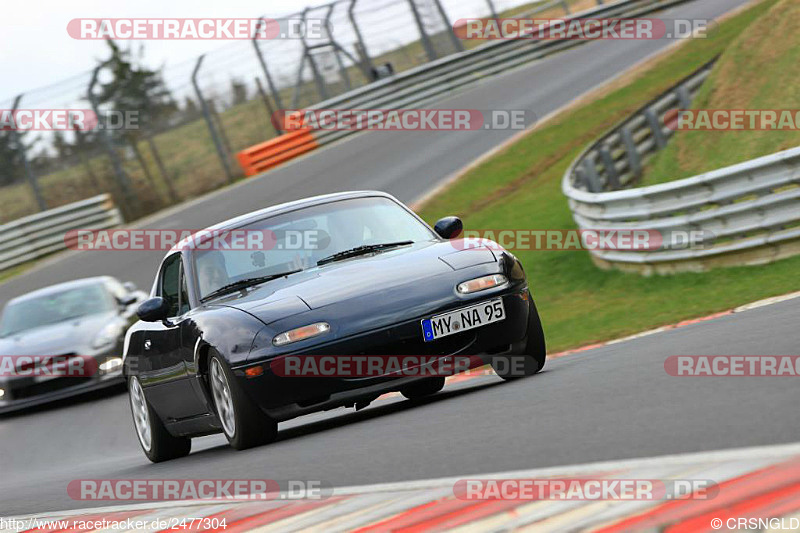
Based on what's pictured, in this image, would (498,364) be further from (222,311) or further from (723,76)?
(723,76)

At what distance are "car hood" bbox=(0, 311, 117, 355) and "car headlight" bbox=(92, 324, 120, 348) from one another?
0.05m

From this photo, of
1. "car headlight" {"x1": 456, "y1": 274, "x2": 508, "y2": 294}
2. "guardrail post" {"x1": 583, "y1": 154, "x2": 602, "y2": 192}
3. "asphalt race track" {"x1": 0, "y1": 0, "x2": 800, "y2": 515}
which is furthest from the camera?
"guardrail post" {"x1": 583, "y1": 154, "x2": 602, "y2": 192}

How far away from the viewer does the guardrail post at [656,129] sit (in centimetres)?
2089

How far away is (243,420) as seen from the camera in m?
7.36

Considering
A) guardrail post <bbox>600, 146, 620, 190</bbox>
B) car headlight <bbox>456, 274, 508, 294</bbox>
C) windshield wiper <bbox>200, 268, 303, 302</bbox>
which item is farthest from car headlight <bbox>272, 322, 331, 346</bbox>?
guardrail post <bbox>600, 146, 620, 190</bbox>

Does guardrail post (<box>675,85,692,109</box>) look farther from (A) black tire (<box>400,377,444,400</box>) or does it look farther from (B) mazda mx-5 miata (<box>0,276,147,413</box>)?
(A) black tire (<box>400,377,444,400</box>)

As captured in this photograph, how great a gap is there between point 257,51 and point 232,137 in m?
2.04

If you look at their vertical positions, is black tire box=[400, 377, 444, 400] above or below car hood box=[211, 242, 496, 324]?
below

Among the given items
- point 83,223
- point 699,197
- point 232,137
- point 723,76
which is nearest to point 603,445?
point 699,197

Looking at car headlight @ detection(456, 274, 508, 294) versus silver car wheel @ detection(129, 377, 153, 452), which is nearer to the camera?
car headlight @ detection(456, 274, 508, 294)

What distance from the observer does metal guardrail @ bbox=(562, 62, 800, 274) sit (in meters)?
12.0

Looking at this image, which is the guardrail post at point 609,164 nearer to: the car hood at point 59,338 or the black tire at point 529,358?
the car hood at point 59,338

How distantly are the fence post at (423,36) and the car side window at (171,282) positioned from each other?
22.9m

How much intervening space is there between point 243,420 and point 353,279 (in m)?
1.00
